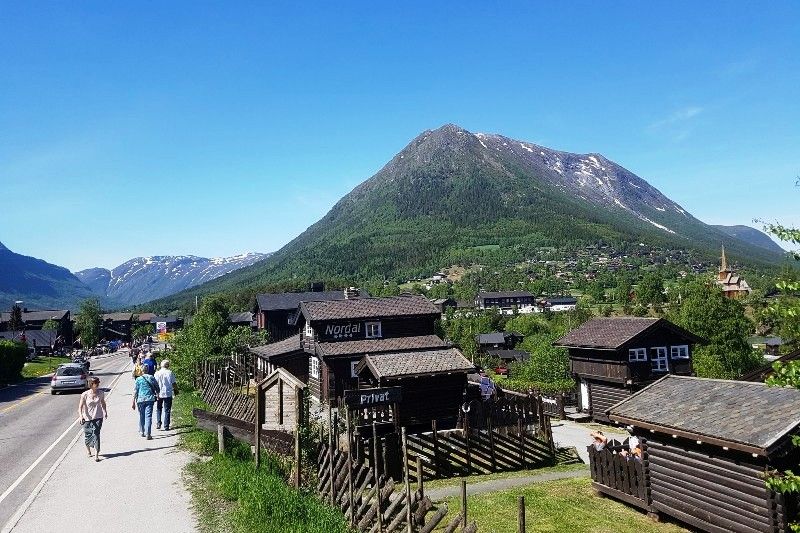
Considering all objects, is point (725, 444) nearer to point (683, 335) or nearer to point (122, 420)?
point (122, 420)

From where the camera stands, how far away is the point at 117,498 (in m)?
13.4

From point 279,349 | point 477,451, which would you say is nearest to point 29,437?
point 477,451

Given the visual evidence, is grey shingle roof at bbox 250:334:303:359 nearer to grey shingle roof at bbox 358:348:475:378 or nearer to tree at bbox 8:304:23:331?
grey shingle roof at bbox 358:348:475:378

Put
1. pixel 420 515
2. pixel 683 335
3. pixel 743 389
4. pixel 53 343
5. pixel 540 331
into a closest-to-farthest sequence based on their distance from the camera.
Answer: pixel 420 515 → pixel 743 389 → pixel 683 335 → pixel 53 343 → pixel 540 331

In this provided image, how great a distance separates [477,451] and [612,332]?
18893 mm

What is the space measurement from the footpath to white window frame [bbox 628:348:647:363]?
27.2 m

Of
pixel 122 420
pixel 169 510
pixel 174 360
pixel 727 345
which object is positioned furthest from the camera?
pixel 727 345

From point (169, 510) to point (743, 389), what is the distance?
1556 cm

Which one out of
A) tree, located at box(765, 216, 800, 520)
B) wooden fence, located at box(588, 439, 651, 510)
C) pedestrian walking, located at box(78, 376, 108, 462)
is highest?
tree, located at box(765, 216, 800, 520)

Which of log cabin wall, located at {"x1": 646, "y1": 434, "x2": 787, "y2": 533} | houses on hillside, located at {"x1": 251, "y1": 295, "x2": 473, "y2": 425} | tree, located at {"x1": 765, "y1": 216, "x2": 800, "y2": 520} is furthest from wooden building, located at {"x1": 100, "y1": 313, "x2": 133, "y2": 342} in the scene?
tree, located at {"x1": 765, "y1": 216, "x2": 800, "y2": 520}

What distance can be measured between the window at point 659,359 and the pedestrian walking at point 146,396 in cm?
2923

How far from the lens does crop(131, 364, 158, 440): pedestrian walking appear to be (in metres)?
18.6

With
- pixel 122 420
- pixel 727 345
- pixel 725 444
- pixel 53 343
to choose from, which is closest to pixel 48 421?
pixel 122 420

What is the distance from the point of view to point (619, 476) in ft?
56.9
